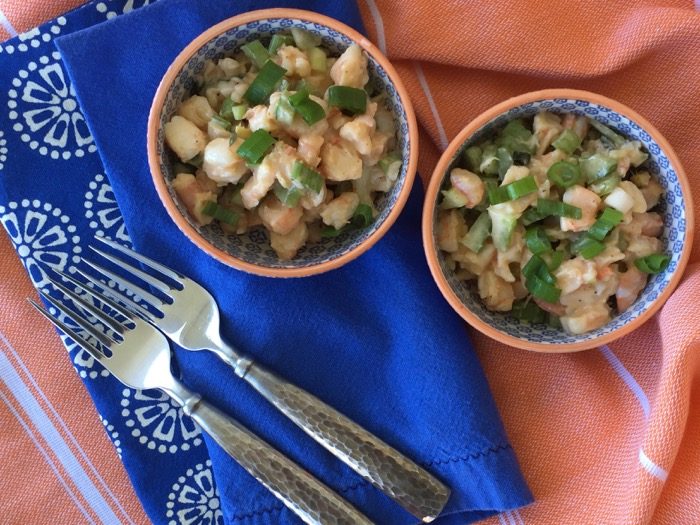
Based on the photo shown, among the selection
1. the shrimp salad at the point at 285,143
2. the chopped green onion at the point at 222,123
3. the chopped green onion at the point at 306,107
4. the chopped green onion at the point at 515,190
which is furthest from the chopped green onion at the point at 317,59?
the chopped green onion at the point at 515,190

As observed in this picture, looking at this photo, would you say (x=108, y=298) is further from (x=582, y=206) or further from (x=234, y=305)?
(x=582, y=206)

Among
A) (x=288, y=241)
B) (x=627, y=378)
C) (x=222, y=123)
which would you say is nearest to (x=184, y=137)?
(x=222, y=123)

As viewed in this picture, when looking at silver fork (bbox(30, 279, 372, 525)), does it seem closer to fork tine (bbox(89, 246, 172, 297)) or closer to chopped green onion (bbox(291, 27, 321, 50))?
fork tine (bbox(89, 246, 172, 297))

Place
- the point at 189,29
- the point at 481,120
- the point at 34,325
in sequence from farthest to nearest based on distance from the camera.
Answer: the point at 34,325
the point at 189,29
the point at 481,120

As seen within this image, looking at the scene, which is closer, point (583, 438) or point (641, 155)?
point (641, 155)

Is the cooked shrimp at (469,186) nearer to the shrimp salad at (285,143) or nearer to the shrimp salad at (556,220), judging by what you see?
the shrimp salad at (556,220)

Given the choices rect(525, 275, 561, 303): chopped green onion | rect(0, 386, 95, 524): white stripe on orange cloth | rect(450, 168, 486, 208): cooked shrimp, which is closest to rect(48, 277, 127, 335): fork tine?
rect(0, 386, 95, 524): white stripe on orange cloth

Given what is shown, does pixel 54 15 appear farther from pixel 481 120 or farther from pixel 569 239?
pixel 569 239

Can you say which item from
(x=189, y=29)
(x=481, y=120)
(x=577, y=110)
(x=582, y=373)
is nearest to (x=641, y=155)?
(x=577, y=110)
